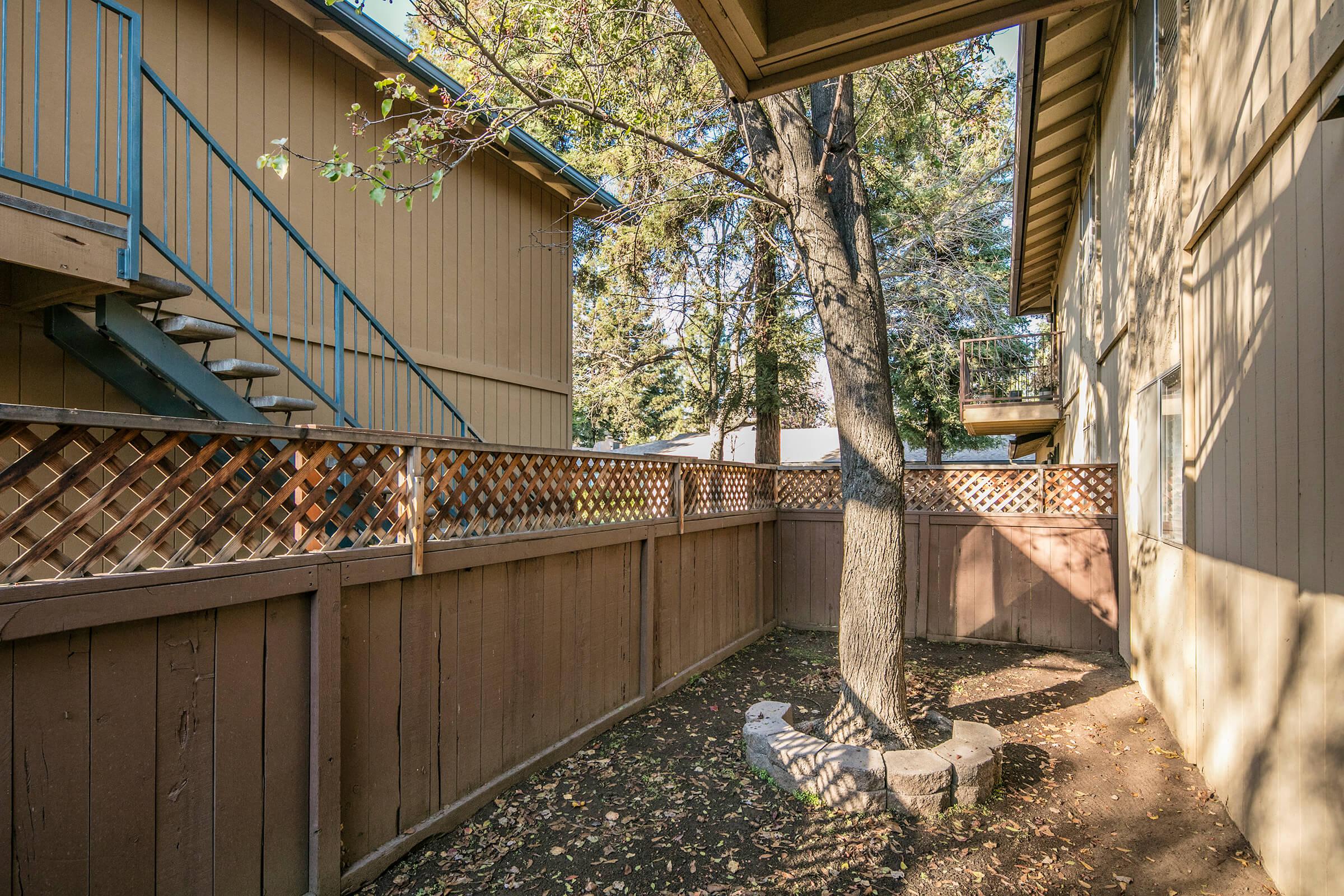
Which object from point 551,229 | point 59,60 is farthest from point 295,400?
point 551,229

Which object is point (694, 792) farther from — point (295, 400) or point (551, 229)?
point (551, 229)

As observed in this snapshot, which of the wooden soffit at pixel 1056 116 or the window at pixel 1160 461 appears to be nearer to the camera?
the window at pixel 1160 461

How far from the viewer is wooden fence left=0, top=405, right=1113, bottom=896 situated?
2.10 m

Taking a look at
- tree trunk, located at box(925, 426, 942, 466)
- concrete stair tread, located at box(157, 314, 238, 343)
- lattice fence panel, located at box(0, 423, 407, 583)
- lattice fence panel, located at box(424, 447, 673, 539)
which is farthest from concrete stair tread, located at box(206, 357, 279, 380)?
tree trunk, located at box(925, 426, 942, 466)

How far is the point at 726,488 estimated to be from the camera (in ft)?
23.5

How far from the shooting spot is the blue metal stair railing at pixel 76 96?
3.38 metres

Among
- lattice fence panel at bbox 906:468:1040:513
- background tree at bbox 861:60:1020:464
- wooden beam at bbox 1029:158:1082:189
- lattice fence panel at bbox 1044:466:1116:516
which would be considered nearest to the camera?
lattice fence panel at bbox 1044:466:1116:516

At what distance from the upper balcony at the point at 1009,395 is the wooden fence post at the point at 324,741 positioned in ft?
33.0

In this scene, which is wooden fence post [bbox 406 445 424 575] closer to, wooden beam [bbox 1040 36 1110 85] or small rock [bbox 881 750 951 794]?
small rock [bbox 881 750 951 794]

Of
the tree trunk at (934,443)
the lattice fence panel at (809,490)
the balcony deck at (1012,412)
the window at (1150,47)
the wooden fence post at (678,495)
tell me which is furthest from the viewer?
the tree trunk at (934,443)

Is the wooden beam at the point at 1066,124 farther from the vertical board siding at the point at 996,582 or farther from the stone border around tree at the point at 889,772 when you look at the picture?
the stone border around tree at the point at 889,772

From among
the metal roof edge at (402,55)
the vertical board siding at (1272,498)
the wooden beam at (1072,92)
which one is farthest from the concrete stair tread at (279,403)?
the wooden beam at (1072,92)

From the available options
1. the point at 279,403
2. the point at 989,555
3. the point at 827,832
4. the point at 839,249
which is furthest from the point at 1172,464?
the point at 279,403

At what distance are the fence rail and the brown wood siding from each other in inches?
40.7
